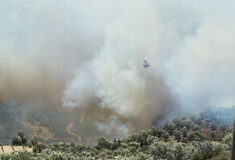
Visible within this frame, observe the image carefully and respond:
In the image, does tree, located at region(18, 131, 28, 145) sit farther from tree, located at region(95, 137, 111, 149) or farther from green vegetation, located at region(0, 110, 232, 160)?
tree, located at region(95, 137, 111, 149)

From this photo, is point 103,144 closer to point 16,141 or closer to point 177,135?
point 177,135

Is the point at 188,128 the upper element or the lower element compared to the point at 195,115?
lower

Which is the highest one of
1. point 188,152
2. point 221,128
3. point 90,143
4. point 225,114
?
point 225,114

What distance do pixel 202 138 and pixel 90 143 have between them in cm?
2836

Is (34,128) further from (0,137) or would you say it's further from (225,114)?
(225,114)

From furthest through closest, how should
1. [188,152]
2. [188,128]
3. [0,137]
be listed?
[188,128] < [0,137] < [188,152]

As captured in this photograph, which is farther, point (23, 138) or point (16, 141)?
point (23, 138)

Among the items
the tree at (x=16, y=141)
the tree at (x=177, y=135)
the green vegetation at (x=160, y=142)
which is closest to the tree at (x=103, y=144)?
the green vegetation at (x=160, y=142)

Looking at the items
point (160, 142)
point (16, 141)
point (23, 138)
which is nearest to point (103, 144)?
point (160, 142)

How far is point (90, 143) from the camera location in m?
65.6

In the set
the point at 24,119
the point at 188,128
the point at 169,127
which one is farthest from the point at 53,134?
the point at 188,128

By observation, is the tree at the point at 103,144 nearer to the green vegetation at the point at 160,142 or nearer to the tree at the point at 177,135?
the green vegetation at the point at 160,142

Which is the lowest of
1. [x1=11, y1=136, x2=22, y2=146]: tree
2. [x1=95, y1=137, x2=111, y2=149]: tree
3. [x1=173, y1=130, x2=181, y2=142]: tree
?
[x1=11, y1=136, x2=22, y2=146]: tree

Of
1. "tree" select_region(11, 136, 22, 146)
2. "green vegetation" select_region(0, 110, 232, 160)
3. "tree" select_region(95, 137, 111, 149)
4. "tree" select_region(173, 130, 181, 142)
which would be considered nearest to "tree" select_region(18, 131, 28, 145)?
"green vegetation" select_region(0, 110, 232, 160)
